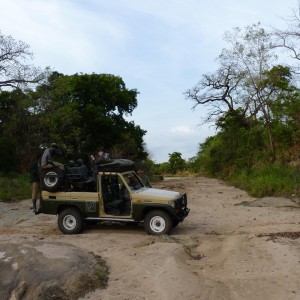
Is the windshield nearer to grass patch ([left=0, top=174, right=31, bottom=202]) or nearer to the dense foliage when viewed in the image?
grass patch ([left=0, top=174, right=31, bottom=202])

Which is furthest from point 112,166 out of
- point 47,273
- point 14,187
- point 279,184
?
point 14,187

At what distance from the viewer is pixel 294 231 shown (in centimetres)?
1053

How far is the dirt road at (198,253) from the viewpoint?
661 cm

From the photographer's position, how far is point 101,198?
11383mm

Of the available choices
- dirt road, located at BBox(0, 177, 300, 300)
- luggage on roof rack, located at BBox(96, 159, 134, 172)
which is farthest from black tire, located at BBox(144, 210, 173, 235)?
luggage on roof rack, located at BBox(96, 159, 134, 172)

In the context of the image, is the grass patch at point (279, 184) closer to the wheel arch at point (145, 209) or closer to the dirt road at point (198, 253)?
the dirt road at point (198, 253)

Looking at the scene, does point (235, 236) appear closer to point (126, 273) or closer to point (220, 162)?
point (126, 273)

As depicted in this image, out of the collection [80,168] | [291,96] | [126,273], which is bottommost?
[126,273]

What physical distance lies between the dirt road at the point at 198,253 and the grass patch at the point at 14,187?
396 centimetres

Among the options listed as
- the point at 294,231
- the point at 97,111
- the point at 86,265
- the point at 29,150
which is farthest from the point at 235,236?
the point at 97,111

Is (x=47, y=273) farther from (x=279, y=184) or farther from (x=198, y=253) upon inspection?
(x=279, y=184)

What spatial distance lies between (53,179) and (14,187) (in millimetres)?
9835

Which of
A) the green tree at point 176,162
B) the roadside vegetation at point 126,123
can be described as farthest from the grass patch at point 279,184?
the green tree at point 176,162

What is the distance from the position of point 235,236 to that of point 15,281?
5616 millimetres
